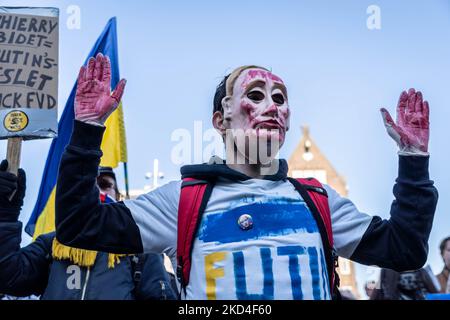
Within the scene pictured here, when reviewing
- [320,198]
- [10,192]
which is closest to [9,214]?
[10,192]

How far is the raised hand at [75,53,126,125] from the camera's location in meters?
2.35

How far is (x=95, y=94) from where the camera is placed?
94.0 inches

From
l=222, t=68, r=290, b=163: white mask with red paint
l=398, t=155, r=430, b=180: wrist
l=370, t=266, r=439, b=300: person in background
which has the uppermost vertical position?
l=222, t=68, r=290, b=163: white mask with red paint

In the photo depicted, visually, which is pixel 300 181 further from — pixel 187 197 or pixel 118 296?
pixel 118 296

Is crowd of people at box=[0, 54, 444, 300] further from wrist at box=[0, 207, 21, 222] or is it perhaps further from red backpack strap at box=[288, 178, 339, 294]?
wrist at box=[0, 207, 21, 222]

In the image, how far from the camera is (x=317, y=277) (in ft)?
7.34

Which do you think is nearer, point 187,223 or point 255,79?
point 187,223

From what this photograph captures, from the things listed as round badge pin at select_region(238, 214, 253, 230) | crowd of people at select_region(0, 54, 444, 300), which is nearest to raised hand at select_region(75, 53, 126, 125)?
crowd of people at select_region(0, 54, 444, 300)

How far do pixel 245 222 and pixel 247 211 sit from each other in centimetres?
6

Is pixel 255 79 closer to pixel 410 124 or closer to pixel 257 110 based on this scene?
pixel 257 110

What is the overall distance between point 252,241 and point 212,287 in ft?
0.69

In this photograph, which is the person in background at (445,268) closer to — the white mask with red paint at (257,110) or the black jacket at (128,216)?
the black jacket at (128,216)

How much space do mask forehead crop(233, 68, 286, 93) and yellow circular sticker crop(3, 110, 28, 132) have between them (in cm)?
142

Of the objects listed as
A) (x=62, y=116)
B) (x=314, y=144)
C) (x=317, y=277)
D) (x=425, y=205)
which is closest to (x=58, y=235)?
(x=317, y=277)
